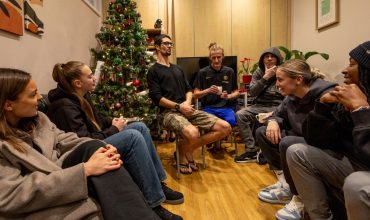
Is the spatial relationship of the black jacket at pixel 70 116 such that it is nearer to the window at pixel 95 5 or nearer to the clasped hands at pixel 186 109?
the clasped hands at pixel 186 109

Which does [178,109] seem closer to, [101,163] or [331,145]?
[331,145]

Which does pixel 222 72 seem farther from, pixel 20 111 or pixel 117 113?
pixel 20 111

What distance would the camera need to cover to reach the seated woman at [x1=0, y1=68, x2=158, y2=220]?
1078mm

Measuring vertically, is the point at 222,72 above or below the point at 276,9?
below

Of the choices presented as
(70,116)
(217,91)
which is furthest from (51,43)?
(217,91)

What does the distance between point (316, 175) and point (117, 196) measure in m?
1.09

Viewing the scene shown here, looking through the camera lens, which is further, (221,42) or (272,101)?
(221,42)

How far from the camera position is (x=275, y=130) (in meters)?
2.15

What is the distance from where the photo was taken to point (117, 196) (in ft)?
3.83

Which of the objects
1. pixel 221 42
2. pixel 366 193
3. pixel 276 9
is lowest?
pixel 366 193

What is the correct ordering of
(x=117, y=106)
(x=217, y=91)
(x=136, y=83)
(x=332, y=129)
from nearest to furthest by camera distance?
(x=332, y=129)
(x=217, y=91)
(x=117, y=106)
(x=136, y=83)

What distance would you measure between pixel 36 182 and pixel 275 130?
1.59m

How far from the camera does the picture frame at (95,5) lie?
13.3 ft

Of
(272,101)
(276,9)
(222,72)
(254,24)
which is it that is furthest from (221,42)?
(272,101)
